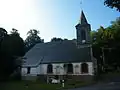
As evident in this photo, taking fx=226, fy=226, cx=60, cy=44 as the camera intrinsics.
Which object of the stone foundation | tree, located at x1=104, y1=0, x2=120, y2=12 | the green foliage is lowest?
the stone foundation

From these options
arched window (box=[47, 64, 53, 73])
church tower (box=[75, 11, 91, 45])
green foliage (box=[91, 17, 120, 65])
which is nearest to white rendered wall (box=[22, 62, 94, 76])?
arched window (box=[47, 64, 53, 73])

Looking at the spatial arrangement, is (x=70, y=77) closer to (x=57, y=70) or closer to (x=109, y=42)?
(x=57, y=70)

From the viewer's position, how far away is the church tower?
47.9 meters

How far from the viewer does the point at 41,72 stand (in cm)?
4966

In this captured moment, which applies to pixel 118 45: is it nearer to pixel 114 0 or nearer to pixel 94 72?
pixel 94 72

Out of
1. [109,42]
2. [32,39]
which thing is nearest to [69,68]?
[109,42]

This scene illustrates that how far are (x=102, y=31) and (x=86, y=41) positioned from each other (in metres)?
16.4

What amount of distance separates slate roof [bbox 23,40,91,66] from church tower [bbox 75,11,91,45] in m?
1.70

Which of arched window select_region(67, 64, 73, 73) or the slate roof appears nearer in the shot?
the slate roof

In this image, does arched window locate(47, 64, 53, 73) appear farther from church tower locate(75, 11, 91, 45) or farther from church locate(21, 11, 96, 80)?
church tower locate(75, 11, 91, 45)

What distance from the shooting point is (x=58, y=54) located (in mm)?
50031

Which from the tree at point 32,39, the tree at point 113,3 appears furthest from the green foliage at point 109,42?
the tree at point 113,3

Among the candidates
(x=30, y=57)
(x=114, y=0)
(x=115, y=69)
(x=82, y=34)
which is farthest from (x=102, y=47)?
(x=114, y=0)

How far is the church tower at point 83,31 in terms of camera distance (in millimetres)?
47884
